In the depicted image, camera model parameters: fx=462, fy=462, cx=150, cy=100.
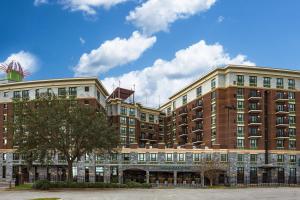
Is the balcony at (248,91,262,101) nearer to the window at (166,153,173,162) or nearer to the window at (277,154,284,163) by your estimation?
the window at (277,154,284,163)

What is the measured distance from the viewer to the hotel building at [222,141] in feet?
322

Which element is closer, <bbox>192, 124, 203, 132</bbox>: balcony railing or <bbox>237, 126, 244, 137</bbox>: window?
<bbox>237, 126, 244, 137</bbox>: window

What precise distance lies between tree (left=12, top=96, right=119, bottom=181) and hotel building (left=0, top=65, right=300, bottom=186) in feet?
92.3

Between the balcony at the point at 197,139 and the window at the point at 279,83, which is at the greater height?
the window at the point at 279,83

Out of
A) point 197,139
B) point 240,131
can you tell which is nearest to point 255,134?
point 240,131

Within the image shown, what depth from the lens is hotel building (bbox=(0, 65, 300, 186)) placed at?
98.0 meters

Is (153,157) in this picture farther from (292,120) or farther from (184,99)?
(292,120)

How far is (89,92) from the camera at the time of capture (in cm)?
10662

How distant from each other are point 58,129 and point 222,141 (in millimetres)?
46979

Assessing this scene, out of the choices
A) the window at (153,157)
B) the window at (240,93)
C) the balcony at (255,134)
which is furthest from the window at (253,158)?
the window at (153,157)

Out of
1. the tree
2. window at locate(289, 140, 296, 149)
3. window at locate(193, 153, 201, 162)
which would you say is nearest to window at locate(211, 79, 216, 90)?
window at locate(193, 153, 201, 162)

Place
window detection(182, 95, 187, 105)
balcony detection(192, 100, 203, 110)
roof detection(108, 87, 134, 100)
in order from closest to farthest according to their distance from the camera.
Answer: balcony detection(192, 100, 203, 110)
window detection(182, 95, 187, 105)
roof detection(108, 87, 134, 100)

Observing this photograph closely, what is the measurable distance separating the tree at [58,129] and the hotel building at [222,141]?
2812 centimetres

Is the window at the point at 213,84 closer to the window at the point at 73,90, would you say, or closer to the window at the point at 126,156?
the window at the point at 126,156
